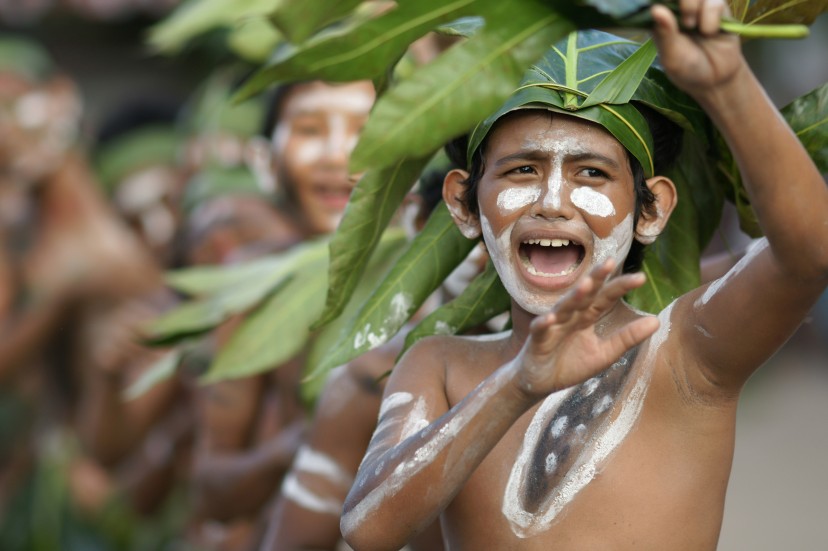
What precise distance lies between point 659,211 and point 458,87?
0.53 metres

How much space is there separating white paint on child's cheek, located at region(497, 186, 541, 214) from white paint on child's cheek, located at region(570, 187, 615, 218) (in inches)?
2.3

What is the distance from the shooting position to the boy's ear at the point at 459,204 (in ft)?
7.87

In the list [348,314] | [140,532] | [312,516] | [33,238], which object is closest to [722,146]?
[348,314]

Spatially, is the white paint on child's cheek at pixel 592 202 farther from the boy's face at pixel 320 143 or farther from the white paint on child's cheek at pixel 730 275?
the boy's face at pixel 320 143

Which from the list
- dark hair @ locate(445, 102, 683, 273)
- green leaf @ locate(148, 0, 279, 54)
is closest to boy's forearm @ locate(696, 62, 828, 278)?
dark hair @ locate(445, 102, 683, 273)

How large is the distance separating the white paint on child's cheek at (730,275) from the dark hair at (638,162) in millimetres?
193

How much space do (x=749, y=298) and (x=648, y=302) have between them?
0.39m

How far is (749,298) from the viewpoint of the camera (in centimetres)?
207

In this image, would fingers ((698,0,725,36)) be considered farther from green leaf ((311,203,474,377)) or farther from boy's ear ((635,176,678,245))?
green leaf ((311,203,474,377))

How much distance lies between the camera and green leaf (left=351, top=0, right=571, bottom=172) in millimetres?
1922

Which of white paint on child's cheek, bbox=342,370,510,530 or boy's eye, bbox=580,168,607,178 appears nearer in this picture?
white paint on child's cheek, bbox=342,370,510,530

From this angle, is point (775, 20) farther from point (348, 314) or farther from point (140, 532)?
point (140, 532)

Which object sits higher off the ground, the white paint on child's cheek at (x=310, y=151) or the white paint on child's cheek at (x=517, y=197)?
the white paint on child's cheek at (x=517, y=197)

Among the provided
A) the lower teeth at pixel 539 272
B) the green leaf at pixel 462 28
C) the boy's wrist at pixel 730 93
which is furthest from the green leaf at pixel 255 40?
the boy's wrist at pixel 730 93
